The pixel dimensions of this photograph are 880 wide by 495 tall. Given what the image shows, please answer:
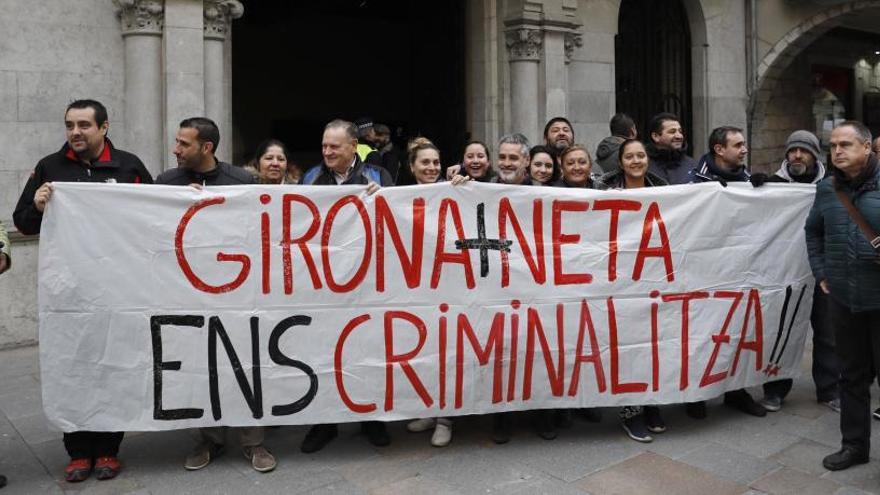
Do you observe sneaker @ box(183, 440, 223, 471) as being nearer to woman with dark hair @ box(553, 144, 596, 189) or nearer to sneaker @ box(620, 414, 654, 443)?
sneaker @ box(620, 414, 654, 443)

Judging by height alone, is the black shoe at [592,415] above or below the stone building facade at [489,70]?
below

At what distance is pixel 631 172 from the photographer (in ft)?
15.0

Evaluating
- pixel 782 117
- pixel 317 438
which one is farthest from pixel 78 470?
pixel 782 117

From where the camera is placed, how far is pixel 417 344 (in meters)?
4.14

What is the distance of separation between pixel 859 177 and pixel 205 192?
10.9ft

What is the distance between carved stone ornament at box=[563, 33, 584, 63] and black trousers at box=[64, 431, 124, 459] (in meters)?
7.44

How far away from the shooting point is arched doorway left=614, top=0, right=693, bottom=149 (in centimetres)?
1159

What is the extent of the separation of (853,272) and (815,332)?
54.2 inches

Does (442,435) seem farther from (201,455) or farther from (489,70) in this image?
(489,70)

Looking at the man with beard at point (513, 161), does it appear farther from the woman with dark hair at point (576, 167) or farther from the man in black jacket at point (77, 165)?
the man in black jacket at point (77, 165)

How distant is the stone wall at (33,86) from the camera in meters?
6.65

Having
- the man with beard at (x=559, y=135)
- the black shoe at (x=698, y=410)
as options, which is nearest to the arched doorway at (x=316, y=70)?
the man with beard at (x=559, y=135)

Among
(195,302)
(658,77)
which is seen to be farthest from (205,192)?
(658,77)

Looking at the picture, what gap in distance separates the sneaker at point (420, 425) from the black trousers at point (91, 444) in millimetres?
1597
